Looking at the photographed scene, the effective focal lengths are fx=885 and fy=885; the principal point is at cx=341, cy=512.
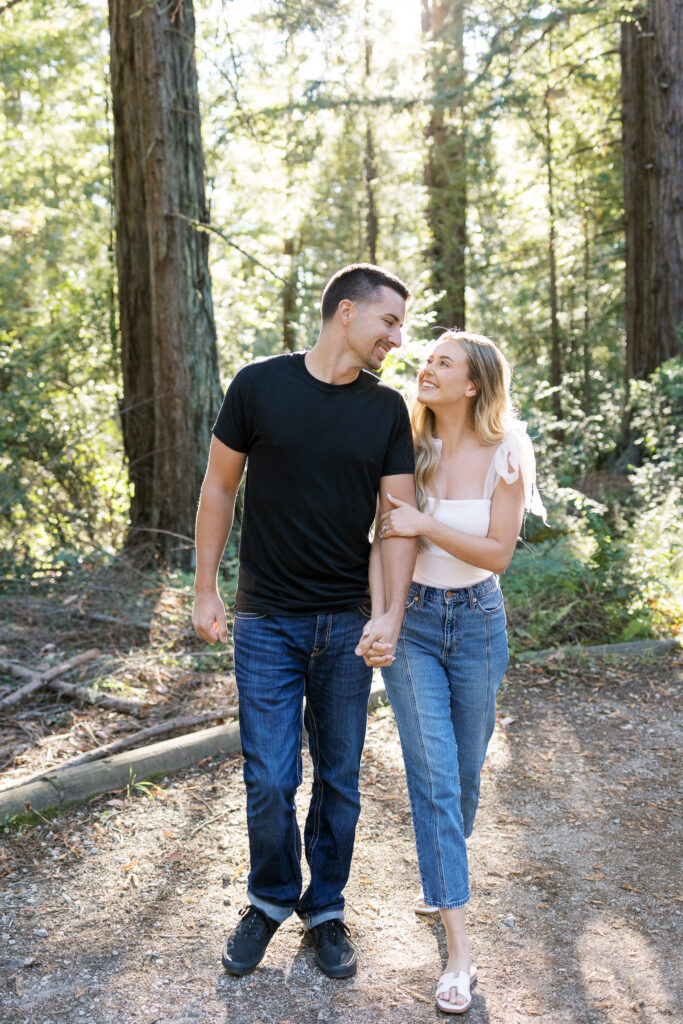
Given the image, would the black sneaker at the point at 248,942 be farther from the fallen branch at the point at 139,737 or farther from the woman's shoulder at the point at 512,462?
the woman's shoulder at the point at 512,462

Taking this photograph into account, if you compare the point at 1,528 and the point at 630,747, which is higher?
the point at 1,528

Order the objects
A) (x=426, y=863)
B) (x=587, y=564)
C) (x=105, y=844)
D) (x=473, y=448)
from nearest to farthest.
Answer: (x=426, y=863), (x=473, y=448), (x=105, y=844), (x=587, y=564)

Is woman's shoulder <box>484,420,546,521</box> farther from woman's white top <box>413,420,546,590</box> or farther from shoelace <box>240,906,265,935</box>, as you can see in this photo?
shoelace <box>240,906,265,935</box>

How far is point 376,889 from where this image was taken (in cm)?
365

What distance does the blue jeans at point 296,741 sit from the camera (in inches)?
116

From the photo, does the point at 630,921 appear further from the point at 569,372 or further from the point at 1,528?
the point at 569,372

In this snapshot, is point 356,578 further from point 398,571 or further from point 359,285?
point 359,285

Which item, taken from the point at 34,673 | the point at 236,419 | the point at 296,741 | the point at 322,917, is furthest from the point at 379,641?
the point at 34,673

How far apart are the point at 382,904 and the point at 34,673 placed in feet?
9.27

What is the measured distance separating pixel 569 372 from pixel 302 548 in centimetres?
2125

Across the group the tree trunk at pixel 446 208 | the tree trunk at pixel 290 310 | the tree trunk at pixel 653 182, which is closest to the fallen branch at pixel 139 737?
the tree trunk at pixel 653 182

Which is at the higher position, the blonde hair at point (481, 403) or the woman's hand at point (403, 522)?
the blonde hair at point (481, 403)

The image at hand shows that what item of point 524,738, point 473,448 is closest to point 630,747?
point 524,738

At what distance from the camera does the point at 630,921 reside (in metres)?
3.36
